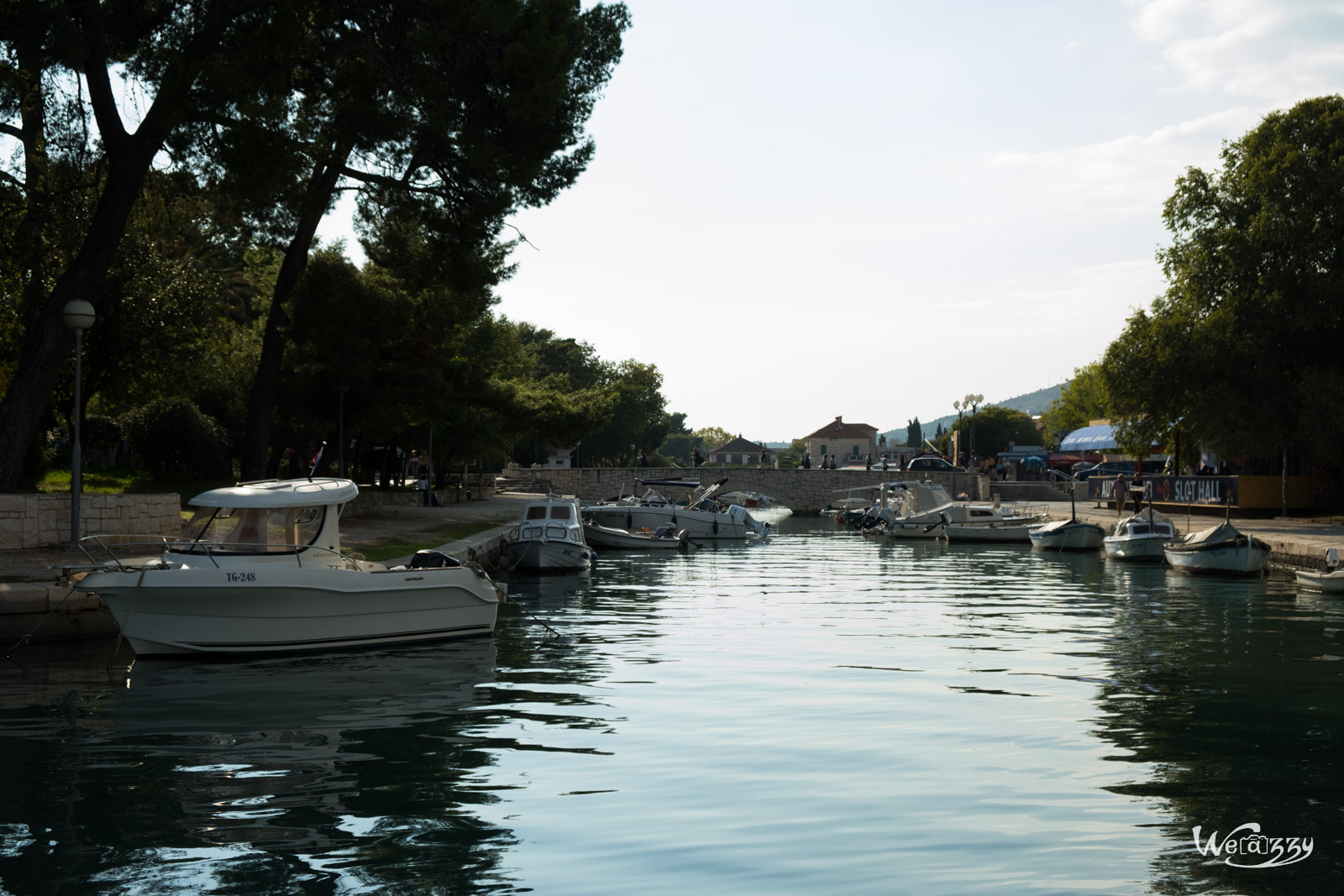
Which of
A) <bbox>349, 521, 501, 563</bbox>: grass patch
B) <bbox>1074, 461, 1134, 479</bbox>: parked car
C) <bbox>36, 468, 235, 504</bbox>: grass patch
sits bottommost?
<bbox>349, 521, 501, 563</bbox>: grass patch

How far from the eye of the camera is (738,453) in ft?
560

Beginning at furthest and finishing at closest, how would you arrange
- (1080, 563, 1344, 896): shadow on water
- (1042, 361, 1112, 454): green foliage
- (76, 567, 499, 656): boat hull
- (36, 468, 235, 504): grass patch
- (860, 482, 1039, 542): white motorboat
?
(1042, 361, 1112, 454): green foliage
(860, 482, 1039, 542): white motorboat
(36, 468, 235, 504): grass patch
(76, 567, 499, 656): boat hull
(1080, 563, 1344, 896): shadow on water

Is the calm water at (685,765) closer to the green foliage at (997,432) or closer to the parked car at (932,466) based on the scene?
the parked car at (932,466)

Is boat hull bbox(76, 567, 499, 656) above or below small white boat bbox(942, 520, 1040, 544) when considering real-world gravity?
above

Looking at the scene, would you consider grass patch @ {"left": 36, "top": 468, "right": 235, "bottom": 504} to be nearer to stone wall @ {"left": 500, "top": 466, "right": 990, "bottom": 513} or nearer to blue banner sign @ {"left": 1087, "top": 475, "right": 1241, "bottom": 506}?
blue banner sign @ {"left": 1087, "top": 475, "right": 1241, "bottom": 506}

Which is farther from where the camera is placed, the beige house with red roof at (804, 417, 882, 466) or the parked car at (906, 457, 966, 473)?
the beige house with red roof at (804, 417, 882, 466)

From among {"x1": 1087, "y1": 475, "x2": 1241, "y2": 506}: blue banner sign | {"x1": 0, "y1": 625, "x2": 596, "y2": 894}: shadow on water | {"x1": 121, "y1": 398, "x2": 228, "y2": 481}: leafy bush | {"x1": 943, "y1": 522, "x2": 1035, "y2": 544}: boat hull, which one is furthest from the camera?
{"x1": 943, "y1": 522, "x2": 1035, "y2": 544}: boat hull

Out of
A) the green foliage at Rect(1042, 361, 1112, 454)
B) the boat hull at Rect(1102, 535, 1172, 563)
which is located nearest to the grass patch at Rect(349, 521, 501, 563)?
the boat hull at Rect(1102, 535, 1172, 563)

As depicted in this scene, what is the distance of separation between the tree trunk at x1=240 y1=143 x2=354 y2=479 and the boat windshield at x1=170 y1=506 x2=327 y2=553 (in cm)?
1077

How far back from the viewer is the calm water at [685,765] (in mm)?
6645

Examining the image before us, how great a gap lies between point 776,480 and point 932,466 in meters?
10.9

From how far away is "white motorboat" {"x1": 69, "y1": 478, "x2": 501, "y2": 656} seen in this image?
1373 cm

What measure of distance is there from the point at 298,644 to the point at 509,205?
1220 cm

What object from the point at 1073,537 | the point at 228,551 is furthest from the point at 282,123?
the point at 1073,537
